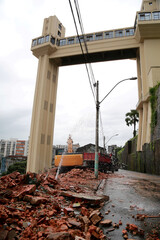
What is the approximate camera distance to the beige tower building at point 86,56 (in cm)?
3061

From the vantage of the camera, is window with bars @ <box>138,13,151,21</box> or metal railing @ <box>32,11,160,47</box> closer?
window with bars @ <box>138,13,151,21</box>

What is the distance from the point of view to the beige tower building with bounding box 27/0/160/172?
1205 inches

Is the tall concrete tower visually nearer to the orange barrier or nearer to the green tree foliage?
the green tree foliage

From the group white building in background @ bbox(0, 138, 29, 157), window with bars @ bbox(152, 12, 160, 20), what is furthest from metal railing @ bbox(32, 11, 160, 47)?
white building in background @ bbox(0, 138, 29, 157)

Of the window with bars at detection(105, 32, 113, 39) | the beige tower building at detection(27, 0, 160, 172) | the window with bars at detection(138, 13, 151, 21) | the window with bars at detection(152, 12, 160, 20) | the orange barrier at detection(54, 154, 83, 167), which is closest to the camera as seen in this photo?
the orange barrier at detection(54, 154, 83, 167)

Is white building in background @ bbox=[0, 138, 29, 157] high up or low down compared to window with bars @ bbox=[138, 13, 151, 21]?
down

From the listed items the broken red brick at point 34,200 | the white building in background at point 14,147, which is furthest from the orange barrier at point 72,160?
the white building in background at point 14,147

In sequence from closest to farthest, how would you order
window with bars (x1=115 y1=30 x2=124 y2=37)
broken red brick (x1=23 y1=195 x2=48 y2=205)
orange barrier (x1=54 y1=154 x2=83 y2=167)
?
broken red brick (x1=23 y1=195 x2=48 y2=205)
orange barrier (x1=54 y1=154 x2=83 y2=167)
window with bars (x1=115 y1=30 x2=124 y2=37)

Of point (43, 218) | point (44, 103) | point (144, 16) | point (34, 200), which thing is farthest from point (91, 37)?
point (43, 218)

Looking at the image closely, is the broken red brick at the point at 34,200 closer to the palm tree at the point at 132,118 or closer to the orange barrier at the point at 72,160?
the orange barrier at the point at 72,160

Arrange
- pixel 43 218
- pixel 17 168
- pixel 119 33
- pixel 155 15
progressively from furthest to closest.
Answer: pixel 17 168
pixel 119 33
pixel 155 15
pixel 43 218

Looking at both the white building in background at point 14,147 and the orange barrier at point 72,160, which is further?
the white building in background at point 14,147

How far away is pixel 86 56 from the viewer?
3862 centimetres

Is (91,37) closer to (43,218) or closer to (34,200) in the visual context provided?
(34,200)
